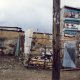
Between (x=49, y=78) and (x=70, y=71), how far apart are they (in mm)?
2252

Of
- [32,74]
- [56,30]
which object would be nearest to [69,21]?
[32,74]

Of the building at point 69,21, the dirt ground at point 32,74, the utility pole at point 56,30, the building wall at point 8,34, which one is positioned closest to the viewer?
the utility pole at point 56,30

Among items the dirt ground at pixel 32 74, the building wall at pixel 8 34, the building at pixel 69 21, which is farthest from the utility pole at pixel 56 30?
the building at pixel 69 21

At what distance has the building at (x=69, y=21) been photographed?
27650 millimetres

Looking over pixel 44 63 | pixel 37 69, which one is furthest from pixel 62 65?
pixel 37 69

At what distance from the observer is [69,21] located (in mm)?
28344

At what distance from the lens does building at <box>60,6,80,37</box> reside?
1089 inches

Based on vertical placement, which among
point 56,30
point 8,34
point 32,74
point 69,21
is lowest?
point 32,74

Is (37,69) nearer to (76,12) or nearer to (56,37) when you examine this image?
(56,37)

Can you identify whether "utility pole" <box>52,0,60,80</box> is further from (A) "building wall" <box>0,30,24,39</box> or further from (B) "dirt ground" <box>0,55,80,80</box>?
(A) "building wall" <box>0,30,24,39</box>

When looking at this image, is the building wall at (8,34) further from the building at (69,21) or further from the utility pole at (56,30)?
the building at (69,21)

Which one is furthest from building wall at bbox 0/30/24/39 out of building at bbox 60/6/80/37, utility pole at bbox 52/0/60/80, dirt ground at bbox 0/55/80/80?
building at bbox 60/6/80/37

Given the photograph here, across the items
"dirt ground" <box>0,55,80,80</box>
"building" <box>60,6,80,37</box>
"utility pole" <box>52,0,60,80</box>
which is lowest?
"dirt ground" <box>0,55,80,80</box>

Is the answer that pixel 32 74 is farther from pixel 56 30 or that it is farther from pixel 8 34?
pixel 8 34
